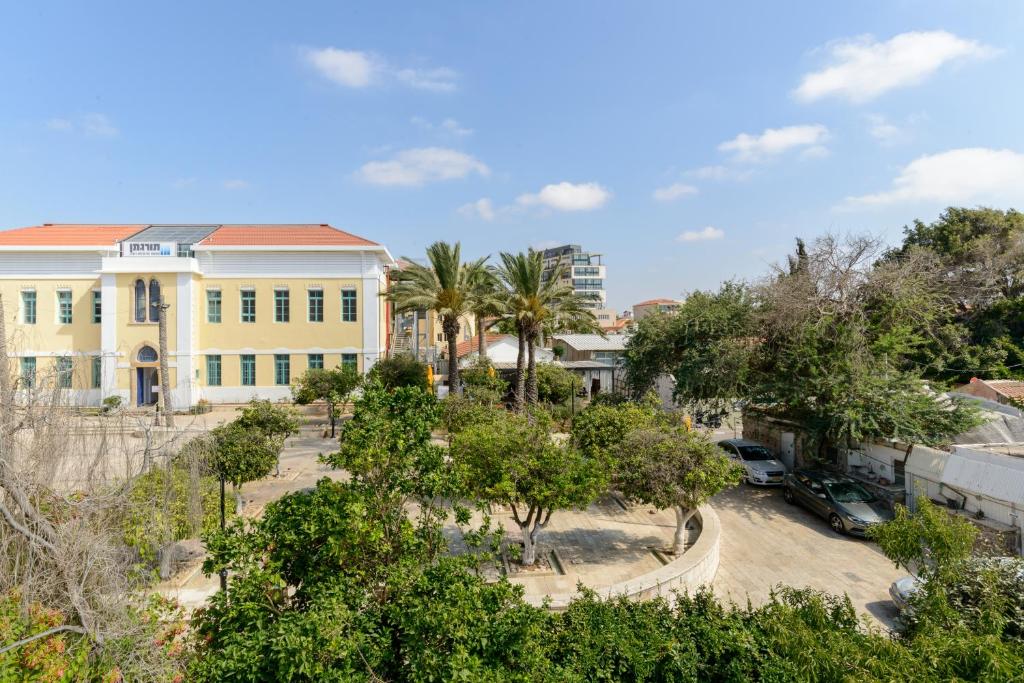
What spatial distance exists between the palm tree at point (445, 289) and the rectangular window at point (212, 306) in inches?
562

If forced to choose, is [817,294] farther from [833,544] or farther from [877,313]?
[833,544]

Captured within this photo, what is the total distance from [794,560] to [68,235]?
42.5 meters

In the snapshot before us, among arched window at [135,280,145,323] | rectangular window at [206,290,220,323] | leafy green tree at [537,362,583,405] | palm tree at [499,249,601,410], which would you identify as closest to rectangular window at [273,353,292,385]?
rectangular window at [206,290,220,323]

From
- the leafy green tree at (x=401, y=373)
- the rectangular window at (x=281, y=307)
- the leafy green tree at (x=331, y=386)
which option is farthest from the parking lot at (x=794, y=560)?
the rectangular window at (x=281, y=307)

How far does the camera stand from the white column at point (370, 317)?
33844 millimetres

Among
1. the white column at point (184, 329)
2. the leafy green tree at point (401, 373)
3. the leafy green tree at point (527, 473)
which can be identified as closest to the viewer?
the leafy green tree at point (527, 473)

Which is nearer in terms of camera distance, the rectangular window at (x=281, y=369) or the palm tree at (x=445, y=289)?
the palm tree at (x=445, y=289)

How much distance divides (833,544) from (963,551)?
21.6 ft

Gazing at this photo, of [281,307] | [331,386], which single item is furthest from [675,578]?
[281,307]

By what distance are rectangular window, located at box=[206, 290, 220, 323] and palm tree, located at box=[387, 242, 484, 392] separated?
14281 mm

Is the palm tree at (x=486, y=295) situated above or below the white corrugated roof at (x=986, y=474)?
above

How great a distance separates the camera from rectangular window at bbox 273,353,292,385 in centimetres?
3358

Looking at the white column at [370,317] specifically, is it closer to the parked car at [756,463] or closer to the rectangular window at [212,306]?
the rectangular window at [212,306]

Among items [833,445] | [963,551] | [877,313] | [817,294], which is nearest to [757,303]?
[817,294]
